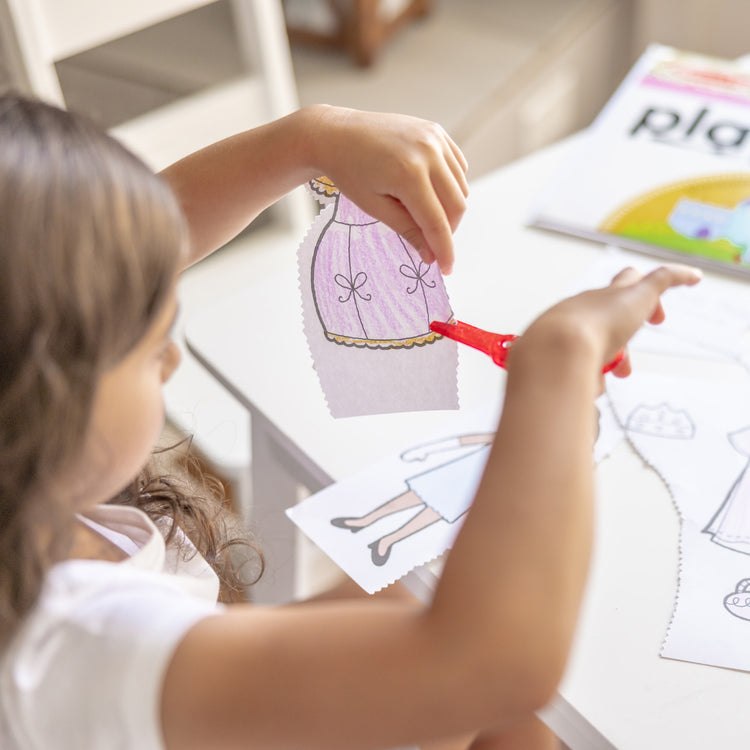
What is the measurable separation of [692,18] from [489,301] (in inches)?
43.6

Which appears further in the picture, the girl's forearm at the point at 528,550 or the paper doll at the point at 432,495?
the paper doll at the point at 432,495

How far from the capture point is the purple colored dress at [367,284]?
25.6 inches

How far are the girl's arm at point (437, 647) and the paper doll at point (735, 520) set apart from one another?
0.75 ft

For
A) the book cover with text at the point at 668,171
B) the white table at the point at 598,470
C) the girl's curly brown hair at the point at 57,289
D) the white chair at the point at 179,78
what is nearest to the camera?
the girl's curly brown hair at the point at 57,289

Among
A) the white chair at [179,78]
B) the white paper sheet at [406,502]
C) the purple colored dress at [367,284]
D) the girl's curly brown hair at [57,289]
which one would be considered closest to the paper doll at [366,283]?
the purple colored dress at [367,284]

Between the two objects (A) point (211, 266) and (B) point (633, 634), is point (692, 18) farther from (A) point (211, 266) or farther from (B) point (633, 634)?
(B) point (633, 634)

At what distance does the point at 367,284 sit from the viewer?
2.19 ft

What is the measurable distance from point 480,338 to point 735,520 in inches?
8.4

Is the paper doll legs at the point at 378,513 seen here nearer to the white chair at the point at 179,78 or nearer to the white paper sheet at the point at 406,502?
the white paper sheet at the point at 406,502

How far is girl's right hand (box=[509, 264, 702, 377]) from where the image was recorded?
0.48 meters

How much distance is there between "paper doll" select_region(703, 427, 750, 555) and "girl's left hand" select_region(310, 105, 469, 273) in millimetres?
249

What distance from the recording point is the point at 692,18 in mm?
1699

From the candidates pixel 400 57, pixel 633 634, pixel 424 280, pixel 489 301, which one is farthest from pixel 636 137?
pixel 400 57

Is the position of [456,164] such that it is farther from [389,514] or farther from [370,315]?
[389,514]
